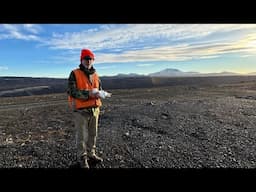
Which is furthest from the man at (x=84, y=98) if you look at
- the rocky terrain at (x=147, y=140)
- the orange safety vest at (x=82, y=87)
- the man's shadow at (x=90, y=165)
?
the rocky terrain at (x=147, y=140)

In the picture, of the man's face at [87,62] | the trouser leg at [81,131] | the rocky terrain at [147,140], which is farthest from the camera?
the rocky terrain at [147,140]

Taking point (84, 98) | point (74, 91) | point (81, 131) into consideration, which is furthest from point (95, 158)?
point (74, 91)

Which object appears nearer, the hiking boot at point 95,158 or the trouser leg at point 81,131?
A: the trouser leg at point 81,131

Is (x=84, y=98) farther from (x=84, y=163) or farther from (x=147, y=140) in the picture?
(x=147, y=140)

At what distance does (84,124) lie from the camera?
4488mm

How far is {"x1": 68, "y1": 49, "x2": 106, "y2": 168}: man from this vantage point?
432 centimetres

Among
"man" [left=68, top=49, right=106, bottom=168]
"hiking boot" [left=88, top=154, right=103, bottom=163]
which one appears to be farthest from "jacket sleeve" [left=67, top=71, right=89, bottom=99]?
"hiking boot" [left=88, top=154, right=103, bottom=163]

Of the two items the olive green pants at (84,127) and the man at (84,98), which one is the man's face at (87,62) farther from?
the olive green pants at (84,127)

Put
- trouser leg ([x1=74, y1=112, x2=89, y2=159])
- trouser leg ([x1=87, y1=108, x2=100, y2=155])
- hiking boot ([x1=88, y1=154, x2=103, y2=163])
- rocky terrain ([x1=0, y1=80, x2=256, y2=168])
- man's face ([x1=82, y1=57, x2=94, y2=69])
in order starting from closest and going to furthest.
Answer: man's face ([x1=82, y1=57, x2=94, y2=69]) < trouser leg ([x1=74, y1=112, x2=89, y2=159]) < trouser leg ([x1=87, y1=108, x2=100, y2=155]) < hiking boot ([x1=88, y1=154, x2=103, y2=163]) < rocky terrain ([x1=0, y1=80, x2=256, y2=168])

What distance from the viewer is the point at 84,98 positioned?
14.2 feet

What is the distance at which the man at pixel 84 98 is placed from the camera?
4316 mm

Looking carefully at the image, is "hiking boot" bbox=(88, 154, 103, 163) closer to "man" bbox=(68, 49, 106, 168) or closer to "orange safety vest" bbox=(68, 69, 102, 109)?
"man" bbox=(68, 49, 106, 168)

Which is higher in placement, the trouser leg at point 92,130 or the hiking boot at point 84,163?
the trouser leg at point 92,130
